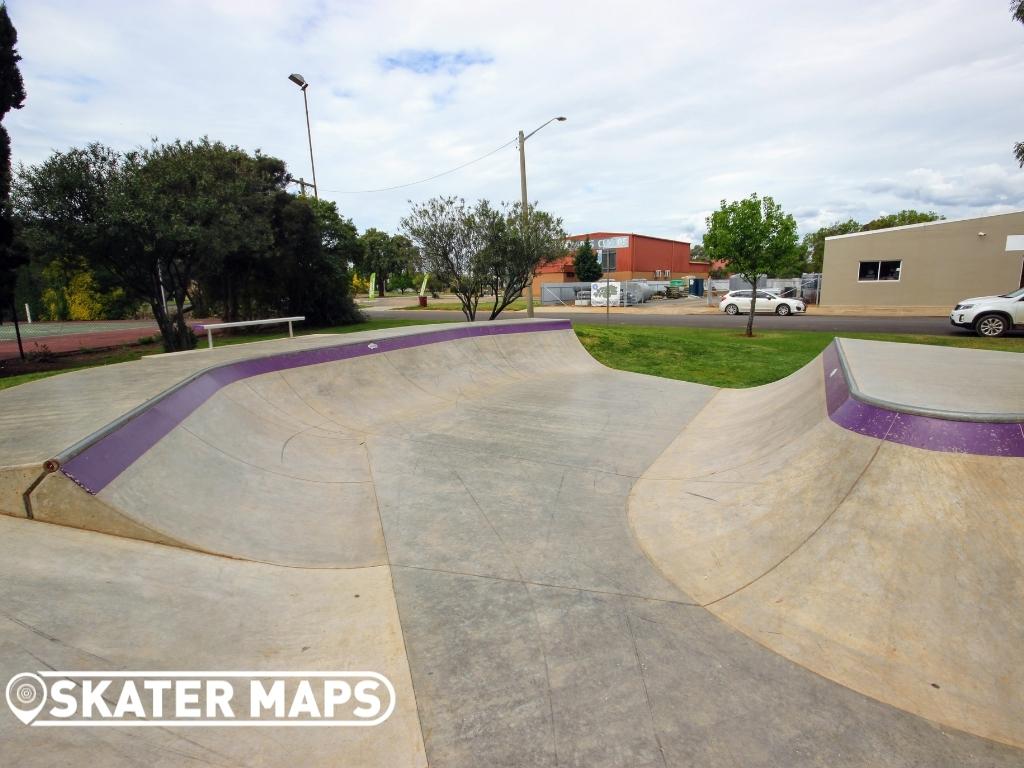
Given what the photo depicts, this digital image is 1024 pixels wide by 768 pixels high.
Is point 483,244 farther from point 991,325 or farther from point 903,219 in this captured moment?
point 903,219

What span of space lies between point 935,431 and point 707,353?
11.5 meters

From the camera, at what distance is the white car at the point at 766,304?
28.3 metres

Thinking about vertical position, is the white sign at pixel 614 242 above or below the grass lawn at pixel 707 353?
above

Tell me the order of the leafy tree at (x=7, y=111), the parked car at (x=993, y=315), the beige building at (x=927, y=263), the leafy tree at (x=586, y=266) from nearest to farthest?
the leafy tree at (x=7, y=111), the parked car at (x=993, y=315), the beige building at (x=927, y=263), the leafy tree at (x=586, y=266)

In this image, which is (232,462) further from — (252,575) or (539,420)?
(539,420)

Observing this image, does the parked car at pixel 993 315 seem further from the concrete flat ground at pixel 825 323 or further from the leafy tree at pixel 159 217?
the leafy tree at pixel 159 217

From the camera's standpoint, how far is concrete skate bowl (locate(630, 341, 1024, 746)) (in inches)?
113

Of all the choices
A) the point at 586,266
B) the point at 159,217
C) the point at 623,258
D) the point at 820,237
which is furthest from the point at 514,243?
the point at 820,237

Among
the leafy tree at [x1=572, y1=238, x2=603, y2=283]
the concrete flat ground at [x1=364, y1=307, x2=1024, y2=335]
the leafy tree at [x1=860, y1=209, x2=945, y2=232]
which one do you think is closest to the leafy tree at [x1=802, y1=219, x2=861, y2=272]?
the leafy tree at [x1=860, y1=209, x2=945, y2=232]

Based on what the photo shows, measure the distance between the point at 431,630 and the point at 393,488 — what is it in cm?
250

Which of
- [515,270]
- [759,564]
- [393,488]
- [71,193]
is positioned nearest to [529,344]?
[515,270]

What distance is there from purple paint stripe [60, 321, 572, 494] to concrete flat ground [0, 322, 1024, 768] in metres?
0.05

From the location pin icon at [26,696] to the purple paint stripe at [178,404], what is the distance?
190 centimetres

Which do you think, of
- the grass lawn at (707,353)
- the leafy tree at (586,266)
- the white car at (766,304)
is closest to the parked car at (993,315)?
the grass lawn at (707,353)
